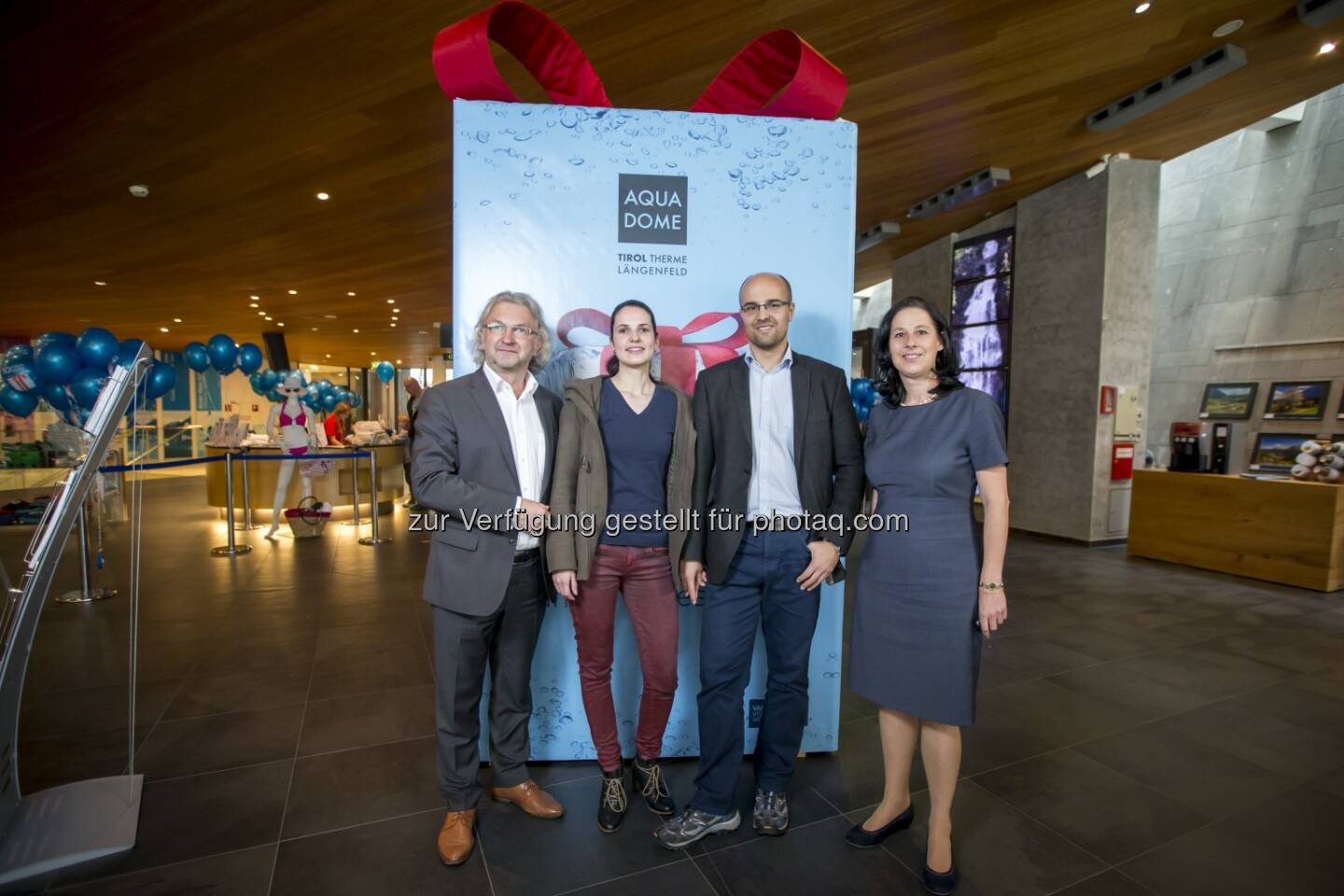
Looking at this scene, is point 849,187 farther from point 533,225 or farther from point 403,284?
point 403,284

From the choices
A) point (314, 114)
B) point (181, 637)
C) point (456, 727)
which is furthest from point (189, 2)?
point (456, 727)

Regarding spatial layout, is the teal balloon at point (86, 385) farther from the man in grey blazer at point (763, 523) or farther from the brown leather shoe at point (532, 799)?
the man in grey blazer at point (763, 523)

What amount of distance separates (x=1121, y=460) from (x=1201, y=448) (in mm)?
834

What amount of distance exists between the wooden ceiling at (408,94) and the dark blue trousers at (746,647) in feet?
3.80

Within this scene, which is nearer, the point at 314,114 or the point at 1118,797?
the point at 1118,797

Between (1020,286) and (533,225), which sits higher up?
(1020,286)

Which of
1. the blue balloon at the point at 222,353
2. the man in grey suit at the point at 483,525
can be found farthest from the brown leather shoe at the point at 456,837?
the blue balloon at the point at 222,353

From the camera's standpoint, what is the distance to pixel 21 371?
532 cm

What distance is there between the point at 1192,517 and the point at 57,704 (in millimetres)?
8499

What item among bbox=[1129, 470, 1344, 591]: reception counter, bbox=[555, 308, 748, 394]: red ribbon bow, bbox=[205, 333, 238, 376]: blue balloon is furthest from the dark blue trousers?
bbox=[205, 333, 238, 376]: blue balloon

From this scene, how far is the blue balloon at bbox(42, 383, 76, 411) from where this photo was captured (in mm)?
5285

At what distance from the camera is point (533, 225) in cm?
249

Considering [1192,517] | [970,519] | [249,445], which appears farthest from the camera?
[249,445]

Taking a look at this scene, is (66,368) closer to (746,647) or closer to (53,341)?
(53,341)
